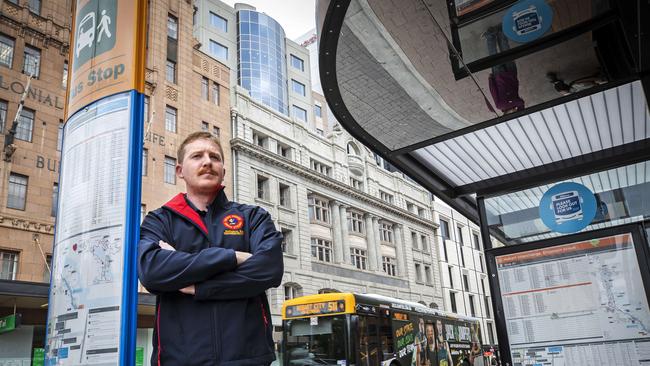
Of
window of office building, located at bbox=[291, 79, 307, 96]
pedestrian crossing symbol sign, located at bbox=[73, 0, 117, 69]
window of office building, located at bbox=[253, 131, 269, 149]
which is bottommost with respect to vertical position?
pedestrian crossing symbol sign, located at bbox=[73, 0, 117, 69]

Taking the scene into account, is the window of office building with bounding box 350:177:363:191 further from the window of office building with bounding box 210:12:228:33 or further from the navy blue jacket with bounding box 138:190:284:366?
the navy blue jacket with bounding box 138:190:284:366

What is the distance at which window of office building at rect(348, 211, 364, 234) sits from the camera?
1599 inches

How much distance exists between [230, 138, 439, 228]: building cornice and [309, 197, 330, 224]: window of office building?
1.27 m

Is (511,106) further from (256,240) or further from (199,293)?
(199,293)

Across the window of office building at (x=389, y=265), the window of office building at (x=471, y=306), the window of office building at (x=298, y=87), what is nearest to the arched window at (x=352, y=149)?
the window of office building at (x=298, y=87)

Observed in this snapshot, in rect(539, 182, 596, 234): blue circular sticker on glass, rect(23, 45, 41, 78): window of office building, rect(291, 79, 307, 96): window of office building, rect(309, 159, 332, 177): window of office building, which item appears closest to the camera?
rect(539, 182, 596, 234): blue circular sticker on glass

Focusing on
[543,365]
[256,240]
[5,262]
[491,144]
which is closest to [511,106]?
[491,144]

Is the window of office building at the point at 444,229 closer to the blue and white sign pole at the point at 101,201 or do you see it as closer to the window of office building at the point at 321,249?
the window of office building at the point at 321,249

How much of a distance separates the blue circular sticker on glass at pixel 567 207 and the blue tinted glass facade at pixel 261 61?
3642cm

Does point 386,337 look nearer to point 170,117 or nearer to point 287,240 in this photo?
point 170,117

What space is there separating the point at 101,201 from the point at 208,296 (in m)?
1.25

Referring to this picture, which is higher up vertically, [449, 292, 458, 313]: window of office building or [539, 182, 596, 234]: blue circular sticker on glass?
[449, 292, 458, 313]: window of office building

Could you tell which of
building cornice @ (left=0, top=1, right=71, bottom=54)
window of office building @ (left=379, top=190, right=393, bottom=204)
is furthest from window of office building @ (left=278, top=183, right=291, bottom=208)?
building cornice @ (left=0, top=1, right=71, bottom=54)

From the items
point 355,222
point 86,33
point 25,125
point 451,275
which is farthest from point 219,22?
point 86,33
